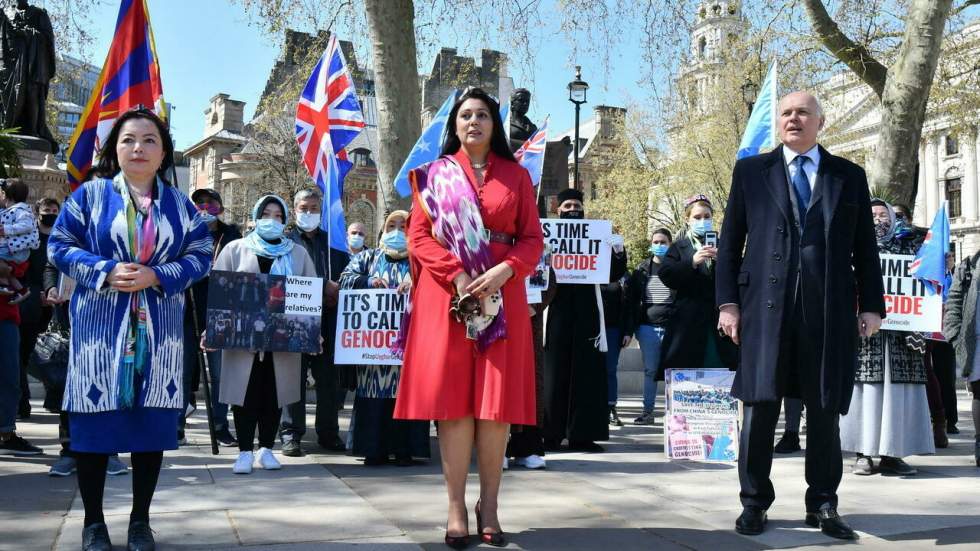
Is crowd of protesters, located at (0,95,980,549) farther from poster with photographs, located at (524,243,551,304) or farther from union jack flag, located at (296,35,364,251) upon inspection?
union jack flag, located at (296,35,364,251)

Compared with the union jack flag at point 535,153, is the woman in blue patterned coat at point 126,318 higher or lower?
lower

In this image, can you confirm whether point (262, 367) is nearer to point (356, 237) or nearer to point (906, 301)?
point (356, 237)

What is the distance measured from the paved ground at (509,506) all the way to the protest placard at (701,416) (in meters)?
0.15

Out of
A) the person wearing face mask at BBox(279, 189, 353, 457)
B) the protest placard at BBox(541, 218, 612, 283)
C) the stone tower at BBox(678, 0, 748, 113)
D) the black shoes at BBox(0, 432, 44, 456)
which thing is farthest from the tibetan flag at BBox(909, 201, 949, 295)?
the stone tower at BBox(678, 0, 748, 113)

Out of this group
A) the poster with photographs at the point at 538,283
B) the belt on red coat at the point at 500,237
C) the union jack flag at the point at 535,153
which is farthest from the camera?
the union jack flag at the point at 535,153

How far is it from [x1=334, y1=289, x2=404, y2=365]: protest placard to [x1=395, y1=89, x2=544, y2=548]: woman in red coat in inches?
89.9

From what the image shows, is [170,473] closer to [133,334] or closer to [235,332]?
[235,332]

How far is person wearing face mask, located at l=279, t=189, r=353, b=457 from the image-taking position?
7.03 m

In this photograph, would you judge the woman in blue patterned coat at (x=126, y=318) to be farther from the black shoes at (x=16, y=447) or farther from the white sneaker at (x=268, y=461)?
the black shoes at (x=16, y=447)

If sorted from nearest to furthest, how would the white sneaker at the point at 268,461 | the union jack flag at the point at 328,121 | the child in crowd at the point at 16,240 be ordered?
the white sneaker at the point at 268,461 → the child in crowd at the point at 16,240 → the union jack flag at the point at 328,121

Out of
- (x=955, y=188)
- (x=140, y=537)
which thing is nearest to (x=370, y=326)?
(x=140, y=537)

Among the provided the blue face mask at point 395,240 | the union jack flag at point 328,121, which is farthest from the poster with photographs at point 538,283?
the union jack flag at point 328,121

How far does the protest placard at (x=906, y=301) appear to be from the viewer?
6.41m

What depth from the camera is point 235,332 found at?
623 centimetres
